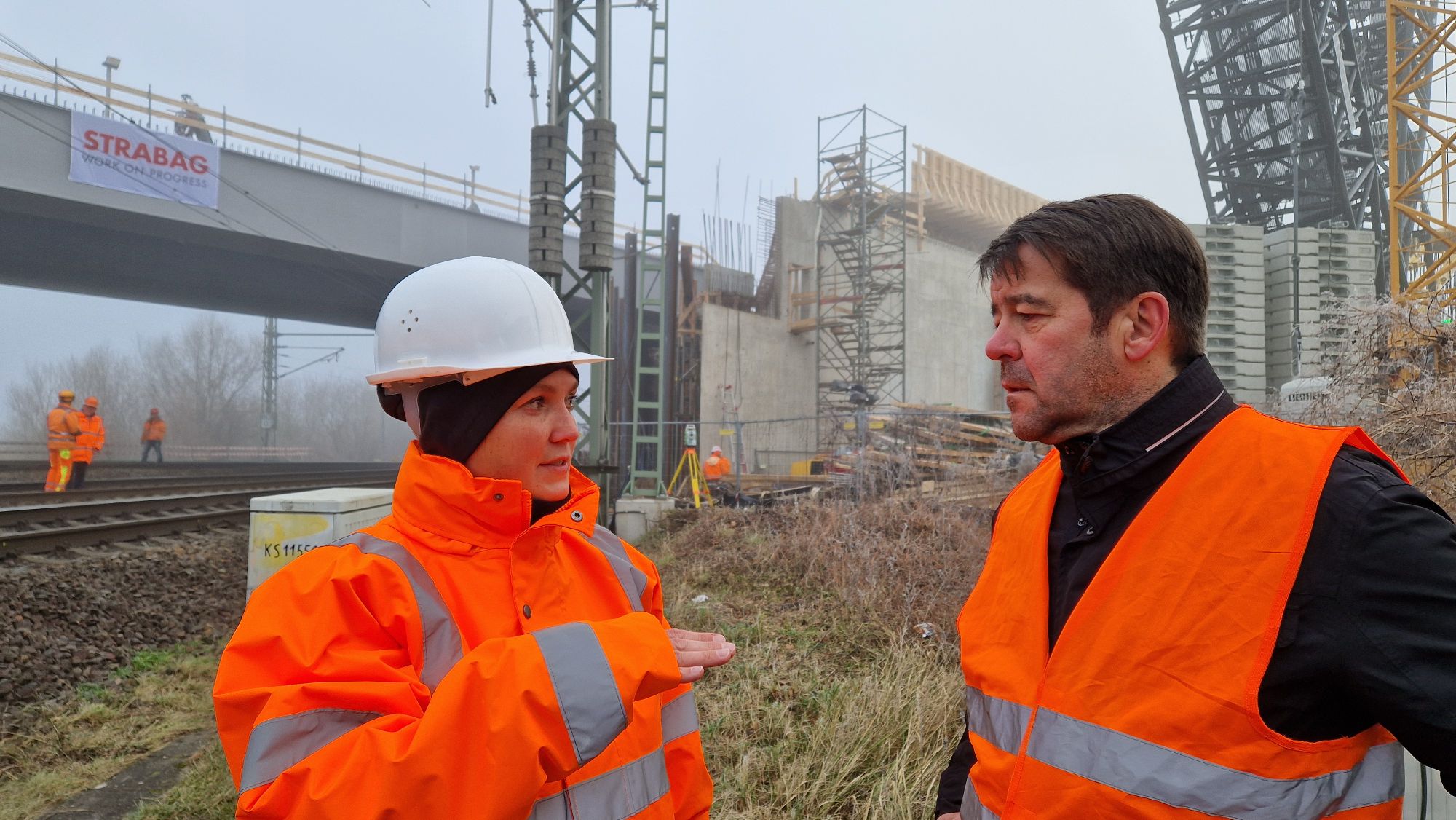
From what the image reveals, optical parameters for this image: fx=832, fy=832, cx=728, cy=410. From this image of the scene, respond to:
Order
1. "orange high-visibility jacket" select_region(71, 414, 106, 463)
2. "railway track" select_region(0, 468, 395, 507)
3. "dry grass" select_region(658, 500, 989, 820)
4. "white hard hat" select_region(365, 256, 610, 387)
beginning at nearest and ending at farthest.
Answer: "white hard hat" select_region(365, 256, 610, 387), "dry grass" select_region(658, 500, 989, 820), "railway track" select_region(0, 468, 395, 507), "orange high-visibility jacket" select_region(71, 414, 106, 463)

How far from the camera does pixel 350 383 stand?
69.6 meters

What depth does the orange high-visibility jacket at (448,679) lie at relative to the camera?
1.33m

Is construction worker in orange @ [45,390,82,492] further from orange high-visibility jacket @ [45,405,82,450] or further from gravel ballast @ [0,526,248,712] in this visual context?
gravel ballast @ [0,526,248,712]

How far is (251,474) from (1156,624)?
23.9m

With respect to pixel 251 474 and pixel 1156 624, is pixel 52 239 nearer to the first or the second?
pixel 251 474

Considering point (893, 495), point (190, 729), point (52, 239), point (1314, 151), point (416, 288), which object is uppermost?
point (1314, 151)

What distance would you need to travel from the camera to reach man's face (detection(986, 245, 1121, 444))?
6.03 feet

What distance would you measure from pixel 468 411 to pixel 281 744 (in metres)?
0.75

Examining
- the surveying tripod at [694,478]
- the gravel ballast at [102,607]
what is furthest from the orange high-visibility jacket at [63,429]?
the surveying tripod at [694,478]

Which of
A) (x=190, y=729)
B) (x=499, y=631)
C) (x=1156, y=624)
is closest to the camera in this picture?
(x=1156, y=624)

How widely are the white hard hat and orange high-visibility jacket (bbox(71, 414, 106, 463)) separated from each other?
52.3 ft

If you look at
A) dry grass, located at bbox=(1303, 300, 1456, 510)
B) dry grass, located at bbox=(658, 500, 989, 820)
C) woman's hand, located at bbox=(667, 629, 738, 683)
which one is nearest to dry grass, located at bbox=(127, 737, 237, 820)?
dry grass, located at bbox=(658, 500, 989, 820)

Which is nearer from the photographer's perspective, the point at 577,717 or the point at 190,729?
the point at 577,717

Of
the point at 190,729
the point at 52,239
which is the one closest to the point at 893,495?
the point at 190,729
